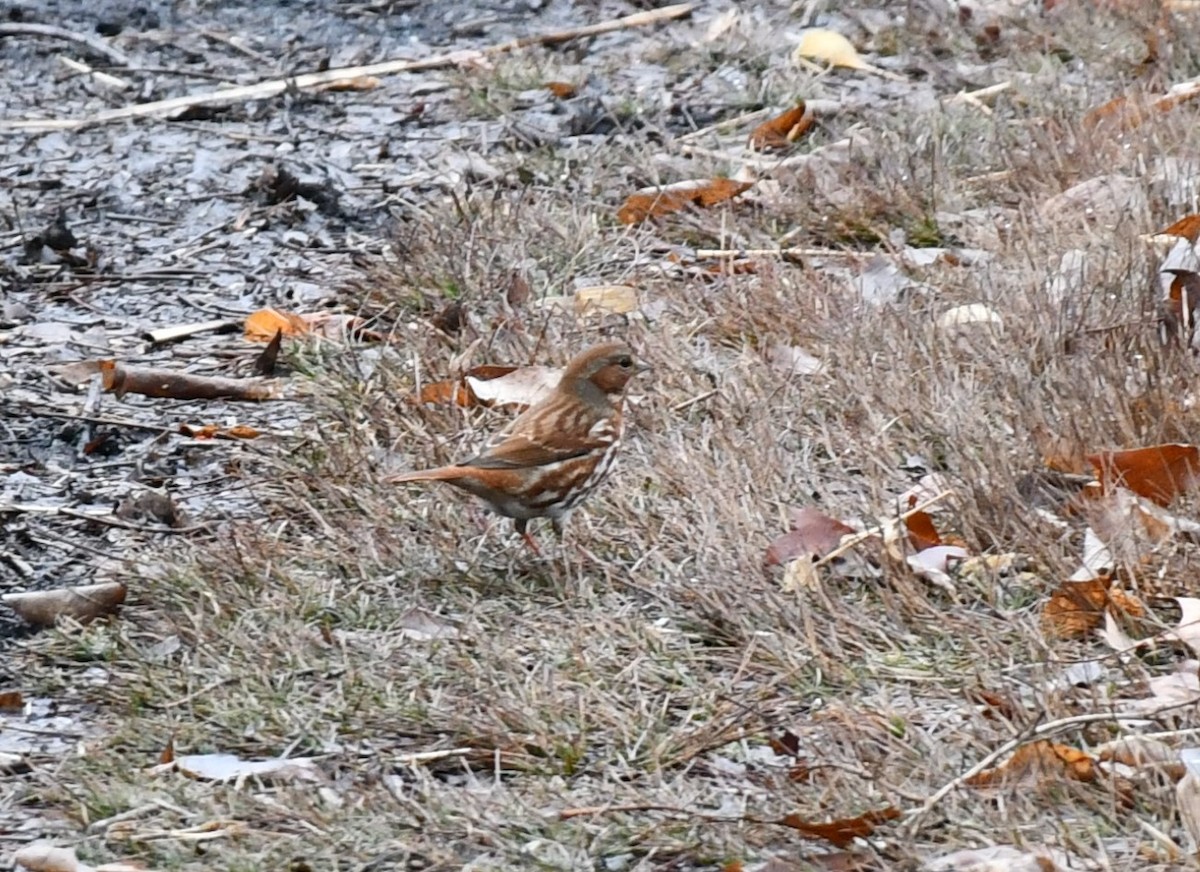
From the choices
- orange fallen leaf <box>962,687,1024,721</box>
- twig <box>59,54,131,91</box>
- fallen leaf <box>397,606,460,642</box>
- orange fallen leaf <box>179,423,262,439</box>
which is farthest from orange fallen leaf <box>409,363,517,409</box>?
twig <box>59,54,131,91</box>

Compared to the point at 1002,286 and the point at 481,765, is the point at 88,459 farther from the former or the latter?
the point at 1002,286

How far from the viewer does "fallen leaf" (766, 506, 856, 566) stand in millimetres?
4469

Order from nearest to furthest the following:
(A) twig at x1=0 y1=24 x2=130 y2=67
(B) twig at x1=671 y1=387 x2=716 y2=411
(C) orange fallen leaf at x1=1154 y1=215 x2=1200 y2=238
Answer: (B) twig at x1=671 y1=387 x2=716 y2=411, (C) orange fallen leaf at x1=1154 y1=215 x2=1200 y2=238, (A) twig at x1=0 y1=24 x2=130 y2=67

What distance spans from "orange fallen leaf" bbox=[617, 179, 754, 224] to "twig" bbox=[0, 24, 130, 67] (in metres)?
3.56

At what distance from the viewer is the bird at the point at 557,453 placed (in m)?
4.76

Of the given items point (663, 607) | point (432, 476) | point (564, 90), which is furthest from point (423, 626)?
point (564, 90)

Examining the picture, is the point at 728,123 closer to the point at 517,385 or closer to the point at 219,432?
the point at 517,385

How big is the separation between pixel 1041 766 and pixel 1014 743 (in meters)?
0.08

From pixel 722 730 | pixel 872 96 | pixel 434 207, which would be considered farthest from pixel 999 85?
pixel 722 730

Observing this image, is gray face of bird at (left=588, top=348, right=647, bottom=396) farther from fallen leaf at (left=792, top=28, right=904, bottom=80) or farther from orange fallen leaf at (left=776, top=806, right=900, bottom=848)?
fallen leaf at (left=792, top=28, right=904, bottom=80)

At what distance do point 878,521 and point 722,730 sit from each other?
2.97 ft

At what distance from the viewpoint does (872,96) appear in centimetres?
835

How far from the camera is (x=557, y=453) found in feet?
15.9

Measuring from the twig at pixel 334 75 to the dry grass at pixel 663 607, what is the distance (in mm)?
2587
